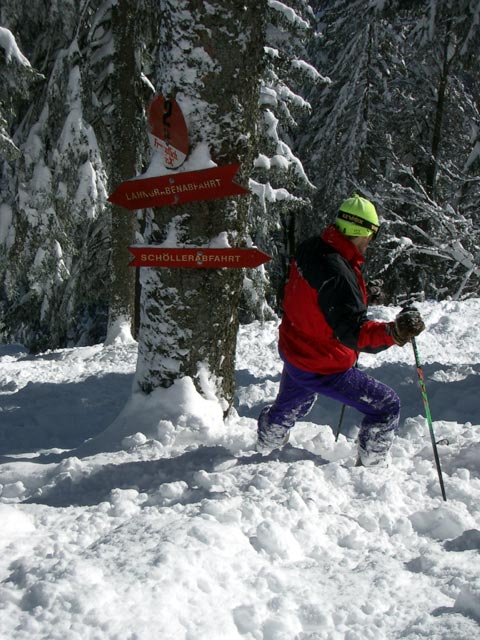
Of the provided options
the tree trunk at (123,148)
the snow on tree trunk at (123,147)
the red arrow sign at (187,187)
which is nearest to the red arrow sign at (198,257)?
the red arrow sign at (187,187)

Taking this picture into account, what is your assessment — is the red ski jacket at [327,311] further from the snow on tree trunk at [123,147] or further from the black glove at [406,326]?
the snow on tree trunk at [123,147]

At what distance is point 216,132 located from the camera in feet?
14.5

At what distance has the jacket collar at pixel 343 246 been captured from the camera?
3930mm

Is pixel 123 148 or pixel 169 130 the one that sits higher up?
pixel 123 148

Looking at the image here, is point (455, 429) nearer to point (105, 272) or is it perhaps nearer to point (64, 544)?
point (64, 544)

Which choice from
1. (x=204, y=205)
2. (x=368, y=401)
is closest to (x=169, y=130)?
(x=204, y=205)

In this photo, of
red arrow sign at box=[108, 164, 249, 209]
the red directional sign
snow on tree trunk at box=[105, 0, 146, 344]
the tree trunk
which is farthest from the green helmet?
snow on tree trunk at box=[105, 0, 146, 344]

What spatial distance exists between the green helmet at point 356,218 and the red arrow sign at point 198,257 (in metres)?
0.73

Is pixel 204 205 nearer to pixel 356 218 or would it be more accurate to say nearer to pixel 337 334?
pixel 356 218

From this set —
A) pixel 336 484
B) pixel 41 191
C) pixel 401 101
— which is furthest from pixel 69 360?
pixel 401 101

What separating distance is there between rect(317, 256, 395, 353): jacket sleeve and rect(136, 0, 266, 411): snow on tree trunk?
1116 mm

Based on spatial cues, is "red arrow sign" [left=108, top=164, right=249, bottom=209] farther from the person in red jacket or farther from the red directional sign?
the person in red jacket

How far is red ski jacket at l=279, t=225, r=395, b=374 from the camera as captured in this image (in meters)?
3.68

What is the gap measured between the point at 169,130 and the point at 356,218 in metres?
1.60
